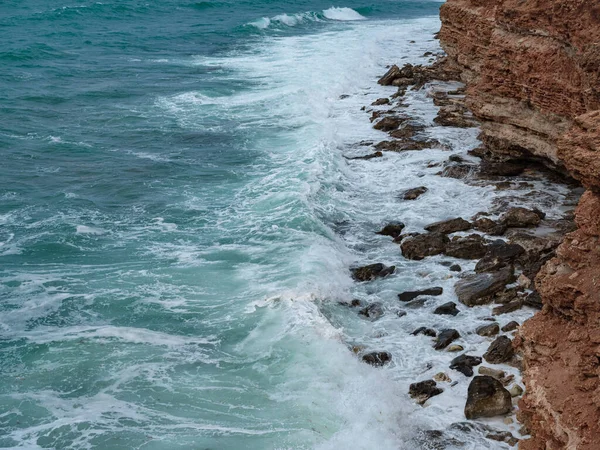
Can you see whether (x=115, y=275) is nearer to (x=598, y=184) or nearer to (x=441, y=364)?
(x=441, y=364)

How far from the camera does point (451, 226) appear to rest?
50.4 ft

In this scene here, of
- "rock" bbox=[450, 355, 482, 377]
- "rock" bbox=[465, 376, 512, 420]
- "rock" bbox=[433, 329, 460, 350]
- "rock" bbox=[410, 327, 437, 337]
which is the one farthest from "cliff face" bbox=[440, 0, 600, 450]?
"rock" bbox=[410, 327, 437, 337]

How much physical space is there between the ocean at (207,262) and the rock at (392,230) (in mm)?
197

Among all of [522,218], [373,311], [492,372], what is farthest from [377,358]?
[522,218]

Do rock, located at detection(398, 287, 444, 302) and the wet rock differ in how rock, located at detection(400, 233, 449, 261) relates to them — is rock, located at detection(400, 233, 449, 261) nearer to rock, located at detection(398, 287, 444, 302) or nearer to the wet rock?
the wet rock

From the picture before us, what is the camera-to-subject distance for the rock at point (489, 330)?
11453 mm

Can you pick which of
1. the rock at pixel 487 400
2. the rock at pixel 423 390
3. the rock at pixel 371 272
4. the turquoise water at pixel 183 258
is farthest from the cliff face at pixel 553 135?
the rock at pixel 371 272

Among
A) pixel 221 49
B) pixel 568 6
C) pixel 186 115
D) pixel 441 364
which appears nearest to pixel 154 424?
pixel 441 364

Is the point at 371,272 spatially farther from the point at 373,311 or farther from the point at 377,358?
the point at 377,358

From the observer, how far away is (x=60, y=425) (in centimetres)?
995

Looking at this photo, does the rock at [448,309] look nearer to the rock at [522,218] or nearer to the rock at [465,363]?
the rock at [465,363]

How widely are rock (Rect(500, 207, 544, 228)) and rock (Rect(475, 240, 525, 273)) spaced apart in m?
1.12

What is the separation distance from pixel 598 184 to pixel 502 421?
3.75 m

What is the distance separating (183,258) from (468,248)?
230 inches
